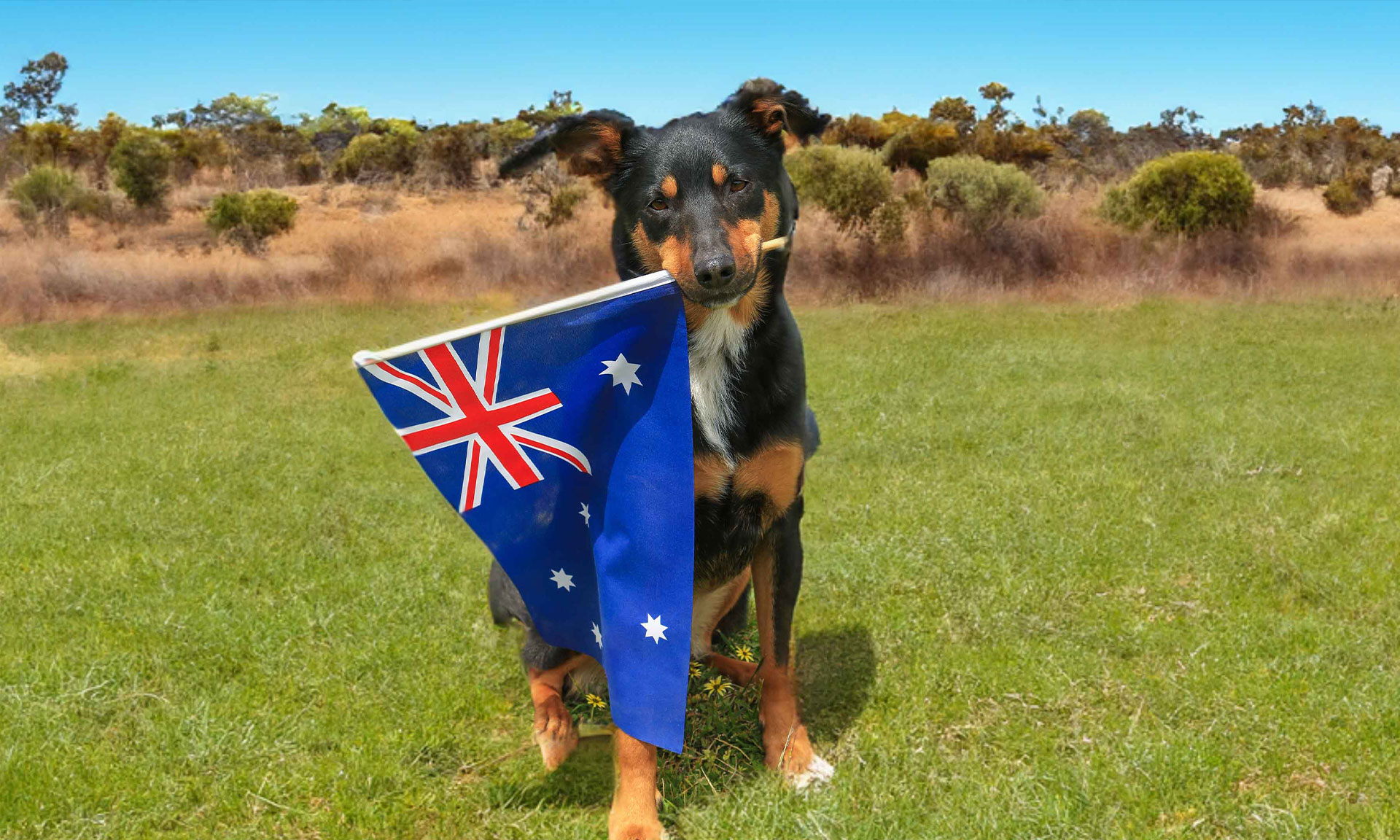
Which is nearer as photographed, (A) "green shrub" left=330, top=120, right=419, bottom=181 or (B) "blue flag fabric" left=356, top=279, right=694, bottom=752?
(B) "blue flag fabric" left=356, top=279, right=694, bottom=752

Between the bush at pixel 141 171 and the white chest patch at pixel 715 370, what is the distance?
26952 millimetres

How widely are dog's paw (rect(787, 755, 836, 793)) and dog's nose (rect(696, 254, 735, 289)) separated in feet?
5.56

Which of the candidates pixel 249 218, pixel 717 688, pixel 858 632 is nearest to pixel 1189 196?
pixel 858 632

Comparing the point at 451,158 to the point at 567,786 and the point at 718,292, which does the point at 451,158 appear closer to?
the point at 567,786

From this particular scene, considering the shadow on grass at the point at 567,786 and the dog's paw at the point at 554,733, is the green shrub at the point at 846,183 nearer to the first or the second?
the dog's paw at the point at 554,733

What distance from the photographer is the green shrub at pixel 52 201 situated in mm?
24062

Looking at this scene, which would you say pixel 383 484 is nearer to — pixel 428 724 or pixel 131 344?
pixel 428 724

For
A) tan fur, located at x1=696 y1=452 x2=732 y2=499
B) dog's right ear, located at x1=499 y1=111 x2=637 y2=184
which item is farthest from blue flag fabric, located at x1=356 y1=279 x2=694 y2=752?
dog's right ear, located at x1=499 y1=111 x2=637 y2=184

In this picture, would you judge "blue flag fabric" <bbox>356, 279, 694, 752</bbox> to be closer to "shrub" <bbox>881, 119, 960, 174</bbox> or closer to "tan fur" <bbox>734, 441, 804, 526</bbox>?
"tan fur" <bbox>734, 441, 804, 526</bbox>

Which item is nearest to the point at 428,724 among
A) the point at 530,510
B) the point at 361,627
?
the point at 361,627

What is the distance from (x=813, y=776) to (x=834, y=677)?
32.4 inches

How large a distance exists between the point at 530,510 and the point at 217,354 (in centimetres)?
1105

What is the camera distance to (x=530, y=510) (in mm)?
3053

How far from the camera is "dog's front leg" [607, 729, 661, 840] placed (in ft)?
10.6
